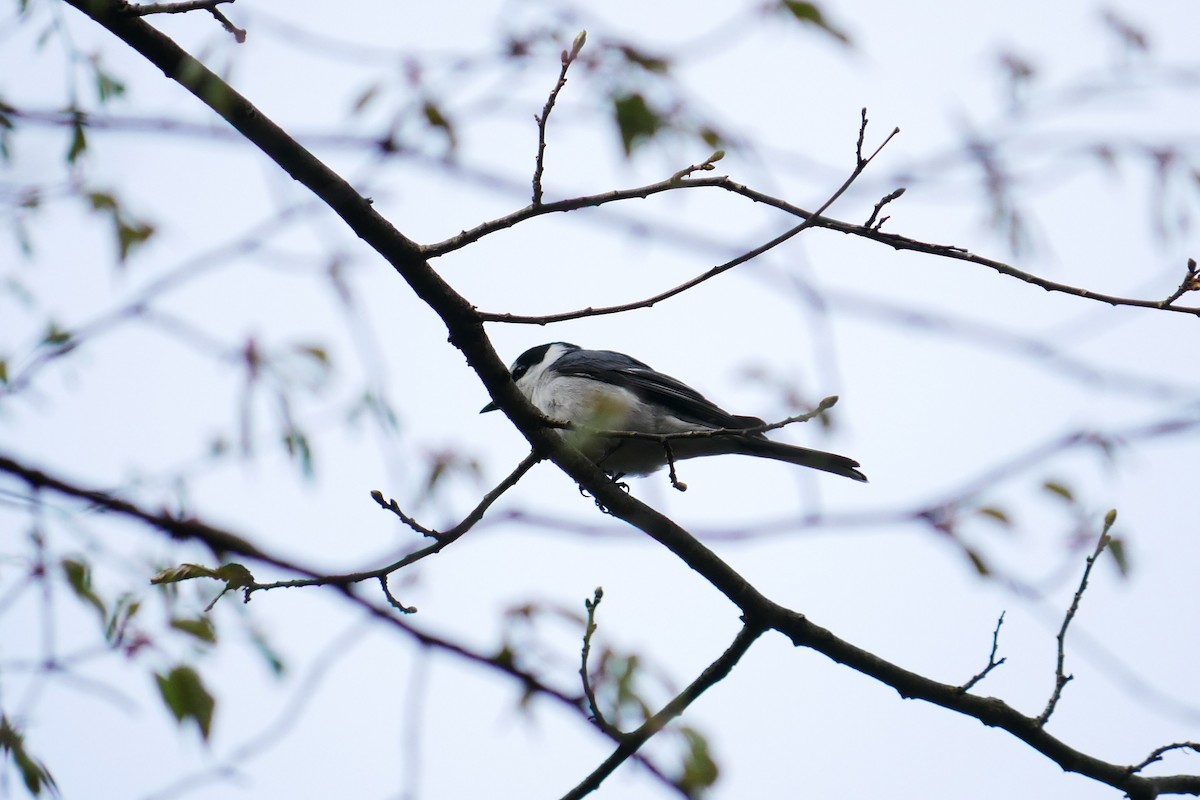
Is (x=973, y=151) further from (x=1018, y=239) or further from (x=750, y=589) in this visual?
(x=750, y=589)

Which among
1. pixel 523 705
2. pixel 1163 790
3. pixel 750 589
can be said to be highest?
pixel 750 589

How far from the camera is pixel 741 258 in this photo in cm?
286

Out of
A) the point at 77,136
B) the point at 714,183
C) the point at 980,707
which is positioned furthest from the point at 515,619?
the point at 77,136

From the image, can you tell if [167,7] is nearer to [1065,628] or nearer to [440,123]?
[440,123]

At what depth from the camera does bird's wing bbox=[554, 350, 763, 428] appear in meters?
5.43

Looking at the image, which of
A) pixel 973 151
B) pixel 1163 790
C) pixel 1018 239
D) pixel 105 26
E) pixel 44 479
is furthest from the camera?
pixel 1018 239

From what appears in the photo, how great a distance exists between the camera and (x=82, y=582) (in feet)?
12.6

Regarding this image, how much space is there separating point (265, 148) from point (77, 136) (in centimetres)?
190

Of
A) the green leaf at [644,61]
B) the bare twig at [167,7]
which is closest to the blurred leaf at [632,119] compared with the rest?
the green leaf at [644,61]

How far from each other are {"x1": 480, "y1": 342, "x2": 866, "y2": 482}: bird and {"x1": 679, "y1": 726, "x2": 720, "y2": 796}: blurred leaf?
1.38 m

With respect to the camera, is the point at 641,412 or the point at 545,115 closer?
the point at 545,115

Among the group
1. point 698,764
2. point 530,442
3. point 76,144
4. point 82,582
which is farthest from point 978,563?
point 76,144

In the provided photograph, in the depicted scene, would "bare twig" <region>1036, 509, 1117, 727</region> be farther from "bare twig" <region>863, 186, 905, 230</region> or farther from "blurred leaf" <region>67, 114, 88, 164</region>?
"blurred leaf" <region>67, 114, 88, 164</region>

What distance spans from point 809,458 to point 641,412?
40.4 inches
